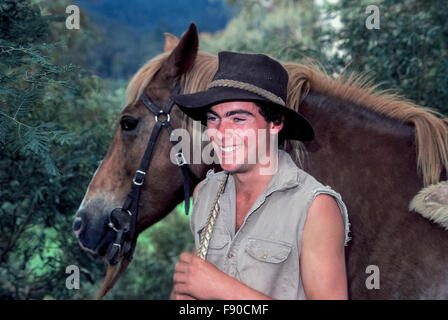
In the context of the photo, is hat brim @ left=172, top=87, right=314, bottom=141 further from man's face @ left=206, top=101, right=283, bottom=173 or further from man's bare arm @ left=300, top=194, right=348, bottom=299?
man's bare arm @ left=300, top=194, right=348, bottom=299

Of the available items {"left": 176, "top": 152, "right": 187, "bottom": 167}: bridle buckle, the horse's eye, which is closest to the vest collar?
{"left": 176, "top": 152, "right": 187, "bottom": 167}: bridle buckle

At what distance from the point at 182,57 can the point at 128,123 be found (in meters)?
0.59

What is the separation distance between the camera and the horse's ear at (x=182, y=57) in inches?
116

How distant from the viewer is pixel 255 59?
2.17 meters

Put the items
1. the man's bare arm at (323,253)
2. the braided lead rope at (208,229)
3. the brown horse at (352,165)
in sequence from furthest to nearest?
1. the brown horse at (352,165)
2. the braided lead rope at (208,229)
3. the man's bare arm at (323,253)

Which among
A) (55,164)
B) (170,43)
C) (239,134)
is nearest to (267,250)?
(239,134)

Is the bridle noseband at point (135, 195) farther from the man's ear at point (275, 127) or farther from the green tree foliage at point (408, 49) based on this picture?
the green tree foliage at point (408, 49)

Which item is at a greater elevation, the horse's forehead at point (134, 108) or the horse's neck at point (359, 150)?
the horse's forehead at point (134, 108)

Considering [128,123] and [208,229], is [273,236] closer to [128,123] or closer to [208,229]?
[208,229]

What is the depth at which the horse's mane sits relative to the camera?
2.55 meters

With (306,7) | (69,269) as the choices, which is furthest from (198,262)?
(306,7)

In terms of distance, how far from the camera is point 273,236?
80.2 inches

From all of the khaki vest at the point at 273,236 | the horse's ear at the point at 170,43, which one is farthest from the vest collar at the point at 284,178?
the horse's ear at the point at 170,43
